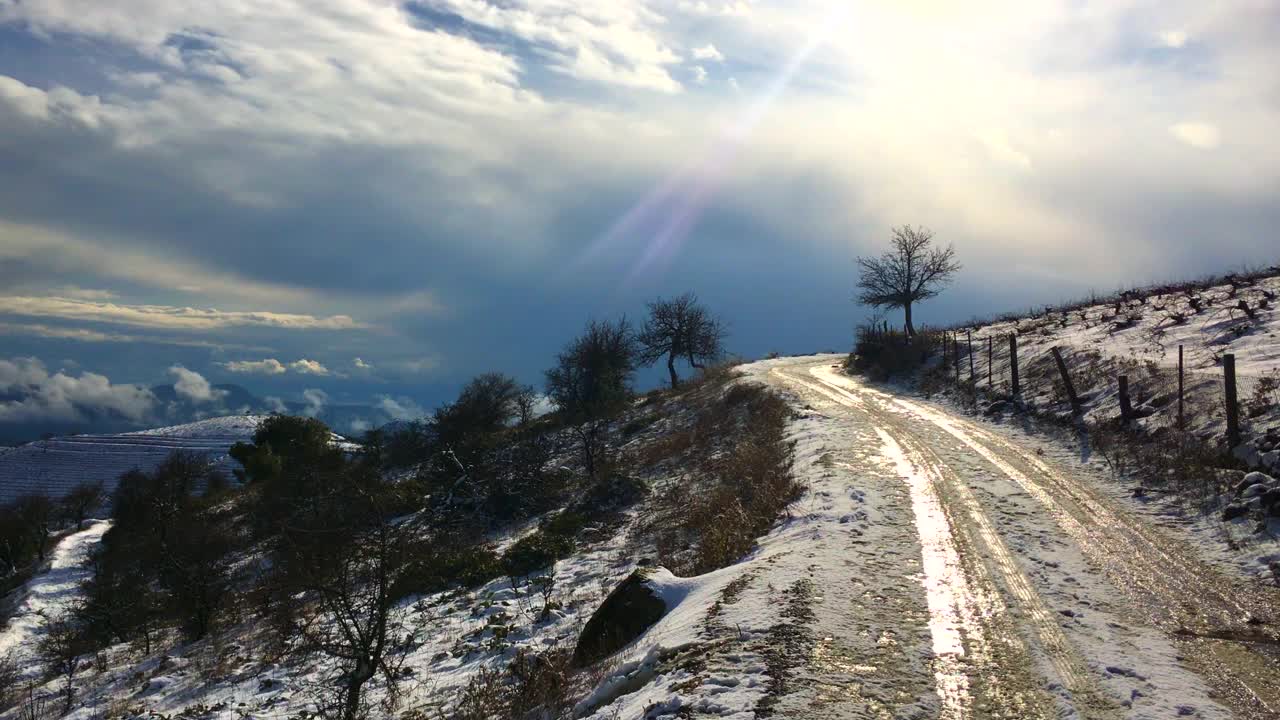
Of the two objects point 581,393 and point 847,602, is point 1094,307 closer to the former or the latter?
point 581,393

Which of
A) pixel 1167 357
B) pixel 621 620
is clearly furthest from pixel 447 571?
pixel 1167 357

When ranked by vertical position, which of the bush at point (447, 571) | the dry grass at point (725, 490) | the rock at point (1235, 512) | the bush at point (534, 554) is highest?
the rock at point (1235, 512)

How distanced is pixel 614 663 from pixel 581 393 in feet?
140

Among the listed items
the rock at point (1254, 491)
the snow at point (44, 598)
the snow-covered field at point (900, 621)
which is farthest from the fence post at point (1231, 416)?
the snow at point (44, 598)

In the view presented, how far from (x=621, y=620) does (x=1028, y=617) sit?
5.34 m

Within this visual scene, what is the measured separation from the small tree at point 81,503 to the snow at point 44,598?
16482 mm

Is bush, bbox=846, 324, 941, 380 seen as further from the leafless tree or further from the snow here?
the snow

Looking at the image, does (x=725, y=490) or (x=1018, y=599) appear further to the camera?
(x=725, y=490)

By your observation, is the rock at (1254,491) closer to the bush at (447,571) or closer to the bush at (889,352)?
the bush at (447,571)

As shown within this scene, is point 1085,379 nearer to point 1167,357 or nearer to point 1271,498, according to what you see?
point 1167,357

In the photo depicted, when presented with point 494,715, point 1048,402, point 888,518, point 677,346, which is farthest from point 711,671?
point 677,346

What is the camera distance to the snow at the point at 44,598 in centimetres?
3250

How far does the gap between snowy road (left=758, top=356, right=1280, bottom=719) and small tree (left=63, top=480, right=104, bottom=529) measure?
95089mm

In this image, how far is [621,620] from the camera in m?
9.52
